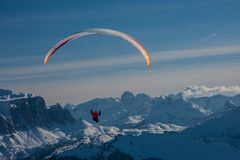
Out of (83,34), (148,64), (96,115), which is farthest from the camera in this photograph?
(96,115)

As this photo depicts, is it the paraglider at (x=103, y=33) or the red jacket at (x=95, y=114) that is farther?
the red jacket at (x=95, y=114)

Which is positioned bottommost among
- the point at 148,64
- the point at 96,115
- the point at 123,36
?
the point at 96,115

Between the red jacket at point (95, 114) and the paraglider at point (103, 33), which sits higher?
the paraglider at point (103, 33)

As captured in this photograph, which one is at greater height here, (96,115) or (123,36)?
(123,36)

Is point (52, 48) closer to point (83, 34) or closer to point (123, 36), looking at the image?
point (83, 34)

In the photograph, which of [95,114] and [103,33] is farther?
[95,114]

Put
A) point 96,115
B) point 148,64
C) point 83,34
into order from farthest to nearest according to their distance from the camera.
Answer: point 96,115
point 83,34
point 148,64

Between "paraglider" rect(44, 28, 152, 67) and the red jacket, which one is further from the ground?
"paraglider" rect(44, 28, 152, 67)

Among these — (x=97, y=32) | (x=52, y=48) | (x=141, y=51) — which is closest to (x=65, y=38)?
(x=52, y=48)

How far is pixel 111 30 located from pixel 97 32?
80.1 inches

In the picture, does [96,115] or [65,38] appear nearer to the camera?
[65,38]

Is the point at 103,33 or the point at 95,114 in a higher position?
the point at 103,33

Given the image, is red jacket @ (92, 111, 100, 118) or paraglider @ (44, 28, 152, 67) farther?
red jacket @ (92, 111, 100, 118)

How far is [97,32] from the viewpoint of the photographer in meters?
63.7
